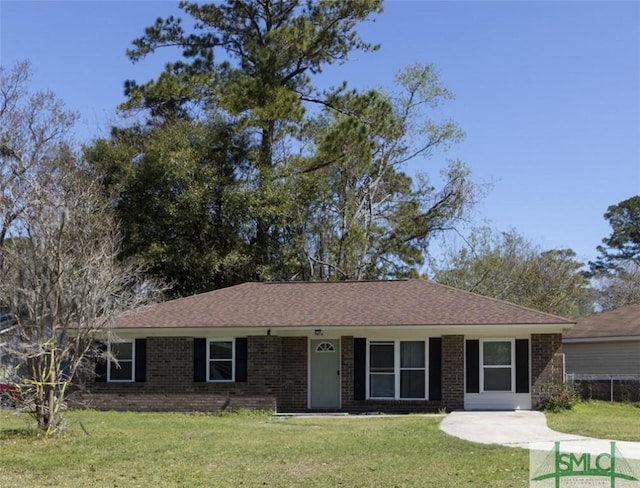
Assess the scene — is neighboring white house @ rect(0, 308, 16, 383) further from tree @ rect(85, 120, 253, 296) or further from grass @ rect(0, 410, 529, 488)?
tree @ rect(85, 120, 253, 296)

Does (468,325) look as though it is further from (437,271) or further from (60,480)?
(437,271)

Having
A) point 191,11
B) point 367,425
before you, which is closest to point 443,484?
point 367,425

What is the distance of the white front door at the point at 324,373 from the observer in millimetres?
21953

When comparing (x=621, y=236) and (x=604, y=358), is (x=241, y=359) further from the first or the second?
(x=621, y=236)

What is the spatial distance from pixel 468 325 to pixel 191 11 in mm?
21634

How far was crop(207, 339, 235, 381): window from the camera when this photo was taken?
860 inches

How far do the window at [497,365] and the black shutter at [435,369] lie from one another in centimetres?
115

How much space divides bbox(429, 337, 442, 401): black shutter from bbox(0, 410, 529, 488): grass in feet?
14.2

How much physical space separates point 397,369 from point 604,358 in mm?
10619

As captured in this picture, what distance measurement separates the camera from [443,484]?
32.4 feet

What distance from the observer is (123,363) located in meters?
22.4

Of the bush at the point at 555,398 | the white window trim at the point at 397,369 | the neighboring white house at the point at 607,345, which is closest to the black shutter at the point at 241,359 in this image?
the white window trim at the point at 397,369

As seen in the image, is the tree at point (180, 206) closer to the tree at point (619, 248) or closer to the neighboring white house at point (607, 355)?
the neighboring white house at point (607, 355)

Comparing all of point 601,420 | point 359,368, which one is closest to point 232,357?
point 359,368
